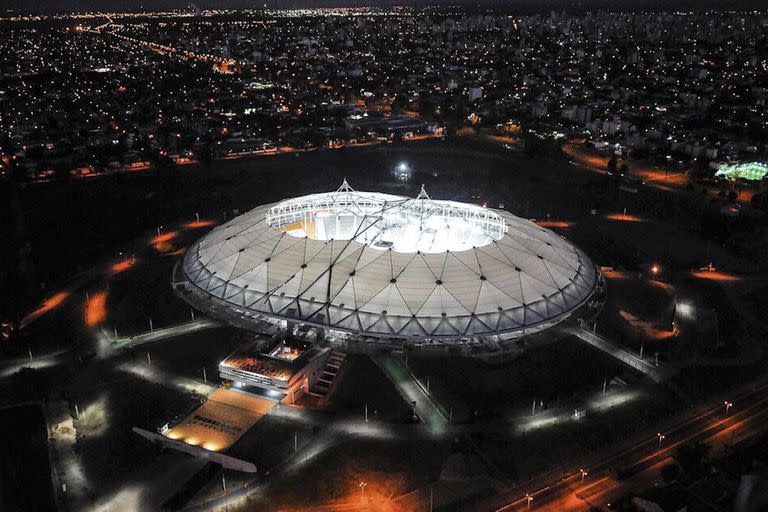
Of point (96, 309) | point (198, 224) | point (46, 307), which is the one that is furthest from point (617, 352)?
point (198, 224)

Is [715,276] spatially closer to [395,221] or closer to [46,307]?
[395,221]

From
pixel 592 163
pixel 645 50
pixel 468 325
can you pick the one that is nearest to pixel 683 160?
pixel 592 163

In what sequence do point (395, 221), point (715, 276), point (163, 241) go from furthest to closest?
point (163, 241)
point (715, 276)
point (395, 221)

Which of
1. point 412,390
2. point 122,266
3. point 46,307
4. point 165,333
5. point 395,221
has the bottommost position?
point 46,307

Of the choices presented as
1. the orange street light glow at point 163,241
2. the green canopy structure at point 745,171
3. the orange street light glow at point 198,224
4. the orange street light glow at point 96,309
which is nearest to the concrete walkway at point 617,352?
the orange street light glow at point 96,309

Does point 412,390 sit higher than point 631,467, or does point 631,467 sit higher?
point 631,467

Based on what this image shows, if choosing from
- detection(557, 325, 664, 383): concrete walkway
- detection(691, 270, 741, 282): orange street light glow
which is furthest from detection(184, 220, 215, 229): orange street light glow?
detection(691, 270, 741, 282): orange street light glow
